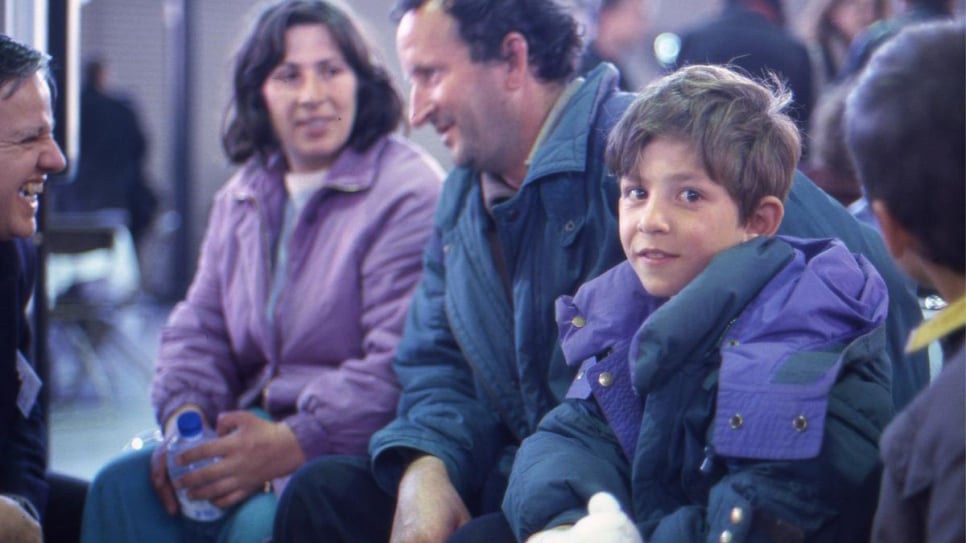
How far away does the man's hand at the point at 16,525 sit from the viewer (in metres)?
2.13

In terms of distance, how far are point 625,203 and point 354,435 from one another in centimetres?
96

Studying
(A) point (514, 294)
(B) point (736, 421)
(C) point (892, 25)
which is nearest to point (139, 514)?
(A) point (514, 294)

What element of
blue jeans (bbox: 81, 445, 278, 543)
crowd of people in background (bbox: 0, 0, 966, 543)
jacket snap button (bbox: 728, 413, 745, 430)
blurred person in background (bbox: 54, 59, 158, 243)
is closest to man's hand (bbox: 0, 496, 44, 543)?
crowd of people in background (bbox: 0, 0, 966, 543)

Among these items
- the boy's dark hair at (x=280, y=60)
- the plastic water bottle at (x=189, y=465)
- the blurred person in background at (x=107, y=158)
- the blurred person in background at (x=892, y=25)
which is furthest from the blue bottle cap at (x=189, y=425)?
the blurred person in background at (x=107, y=158)

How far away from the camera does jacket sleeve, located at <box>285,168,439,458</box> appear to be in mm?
2516

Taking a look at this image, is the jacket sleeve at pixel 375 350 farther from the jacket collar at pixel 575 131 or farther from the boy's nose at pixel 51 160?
the boy's nose at pixel 51 160

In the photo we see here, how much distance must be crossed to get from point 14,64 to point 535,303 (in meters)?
1.03

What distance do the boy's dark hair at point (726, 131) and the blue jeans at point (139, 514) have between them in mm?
1160

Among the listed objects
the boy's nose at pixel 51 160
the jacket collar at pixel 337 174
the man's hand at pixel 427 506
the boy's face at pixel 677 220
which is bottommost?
the man's hand at pixel 427 506

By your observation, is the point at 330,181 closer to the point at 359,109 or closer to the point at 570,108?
the point at 359,109

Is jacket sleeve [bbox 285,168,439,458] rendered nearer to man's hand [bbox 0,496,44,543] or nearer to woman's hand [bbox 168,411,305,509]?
woman's hand [bbox 168,411,305,509]

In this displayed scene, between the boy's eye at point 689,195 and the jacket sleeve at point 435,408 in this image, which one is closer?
the boy's eye at point 689,195

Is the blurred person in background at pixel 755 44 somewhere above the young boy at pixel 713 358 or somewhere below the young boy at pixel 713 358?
above

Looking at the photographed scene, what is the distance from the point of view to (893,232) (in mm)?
1403
